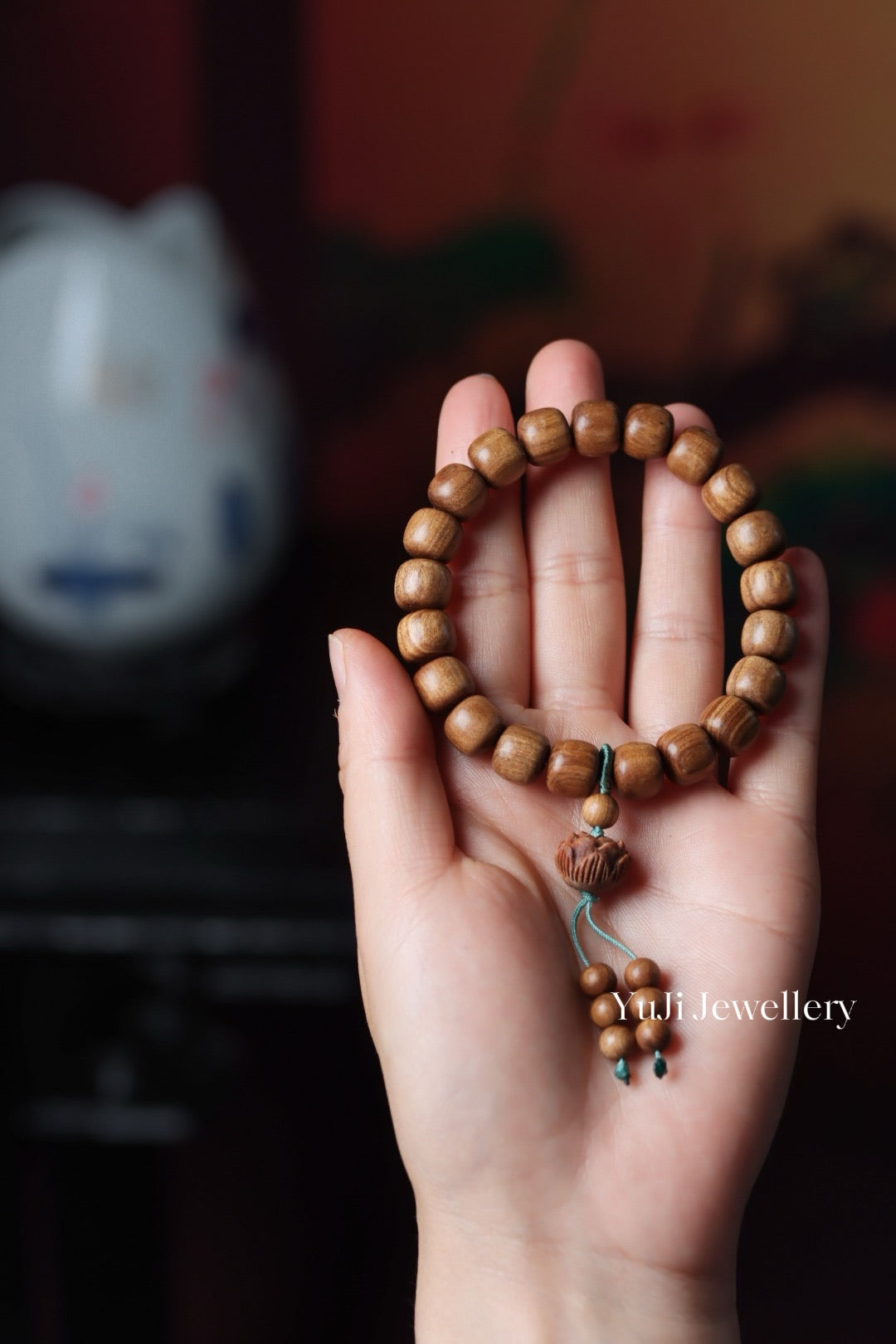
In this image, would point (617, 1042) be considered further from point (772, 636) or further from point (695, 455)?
point (695, 455)

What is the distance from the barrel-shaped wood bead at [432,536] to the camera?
2.59 feet

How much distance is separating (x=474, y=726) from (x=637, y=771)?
0.35 feet

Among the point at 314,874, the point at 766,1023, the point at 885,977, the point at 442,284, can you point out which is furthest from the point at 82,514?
the point at 885,977

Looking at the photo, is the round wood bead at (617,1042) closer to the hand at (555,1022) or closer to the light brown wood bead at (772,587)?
the hand at (555,1022)

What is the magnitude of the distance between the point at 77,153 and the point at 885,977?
Answer: 1281 millimetres

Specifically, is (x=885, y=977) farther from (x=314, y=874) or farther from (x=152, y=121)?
(x=152, y=121)

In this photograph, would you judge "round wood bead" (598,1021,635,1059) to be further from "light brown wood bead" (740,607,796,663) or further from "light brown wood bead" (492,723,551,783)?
"light brown wood bead" (740,607,796,663)

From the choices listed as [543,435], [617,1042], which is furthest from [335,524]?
[617,1042]

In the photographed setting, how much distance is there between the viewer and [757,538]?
2.70ft

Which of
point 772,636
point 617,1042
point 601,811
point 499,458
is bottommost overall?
point 617,1042

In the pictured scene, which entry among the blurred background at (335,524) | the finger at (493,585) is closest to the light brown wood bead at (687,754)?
the finger at (493,585)

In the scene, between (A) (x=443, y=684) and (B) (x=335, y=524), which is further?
(B) (x=335, y=524)

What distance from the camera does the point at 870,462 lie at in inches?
51.3

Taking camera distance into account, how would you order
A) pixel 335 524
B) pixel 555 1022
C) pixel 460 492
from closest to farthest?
pixel 555 1022 → pixel 460 492 → pixel 335 524
